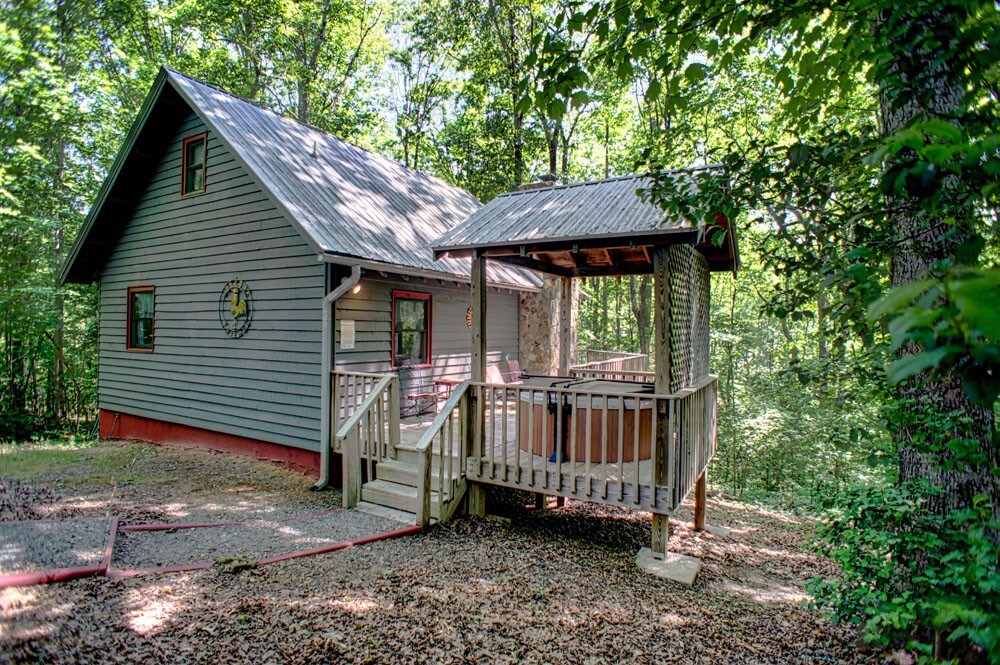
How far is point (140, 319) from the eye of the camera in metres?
10.5

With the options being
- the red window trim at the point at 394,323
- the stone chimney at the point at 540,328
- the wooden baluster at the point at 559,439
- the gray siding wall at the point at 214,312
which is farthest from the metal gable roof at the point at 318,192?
the wooden baluster at the point at 559,439

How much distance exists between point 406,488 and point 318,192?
16.7ft

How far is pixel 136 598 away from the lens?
3.60 meters

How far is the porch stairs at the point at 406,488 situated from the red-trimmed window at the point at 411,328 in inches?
98.5

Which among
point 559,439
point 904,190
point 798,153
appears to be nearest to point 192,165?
point 559,439

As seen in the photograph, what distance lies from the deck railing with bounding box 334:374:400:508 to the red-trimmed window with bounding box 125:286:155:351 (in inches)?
238

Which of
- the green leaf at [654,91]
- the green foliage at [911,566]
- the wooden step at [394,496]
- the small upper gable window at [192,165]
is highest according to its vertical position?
the small upper gable window at [192,165]

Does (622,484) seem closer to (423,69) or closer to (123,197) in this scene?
(123,197)

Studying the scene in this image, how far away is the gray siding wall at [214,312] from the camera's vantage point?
7871 mm

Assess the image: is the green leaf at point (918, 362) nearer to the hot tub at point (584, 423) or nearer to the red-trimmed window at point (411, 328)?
the hot tub at point (584, 423)

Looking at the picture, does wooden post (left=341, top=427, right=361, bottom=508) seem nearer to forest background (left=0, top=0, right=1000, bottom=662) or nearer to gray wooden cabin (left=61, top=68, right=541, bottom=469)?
gray wooden cabin (left=61, top=68, right=541, bottom=469)

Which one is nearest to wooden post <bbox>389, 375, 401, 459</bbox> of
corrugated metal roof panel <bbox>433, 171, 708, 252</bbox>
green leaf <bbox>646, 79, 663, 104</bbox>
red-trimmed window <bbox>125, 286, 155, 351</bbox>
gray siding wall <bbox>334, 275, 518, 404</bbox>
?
gray siding wall <bbox>334, 275, 518, 404</bbox>

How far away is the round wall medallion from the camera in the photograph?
8492mm

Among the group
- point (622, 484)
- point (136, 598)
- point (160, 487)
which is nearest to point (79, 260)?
point (160, 487)
